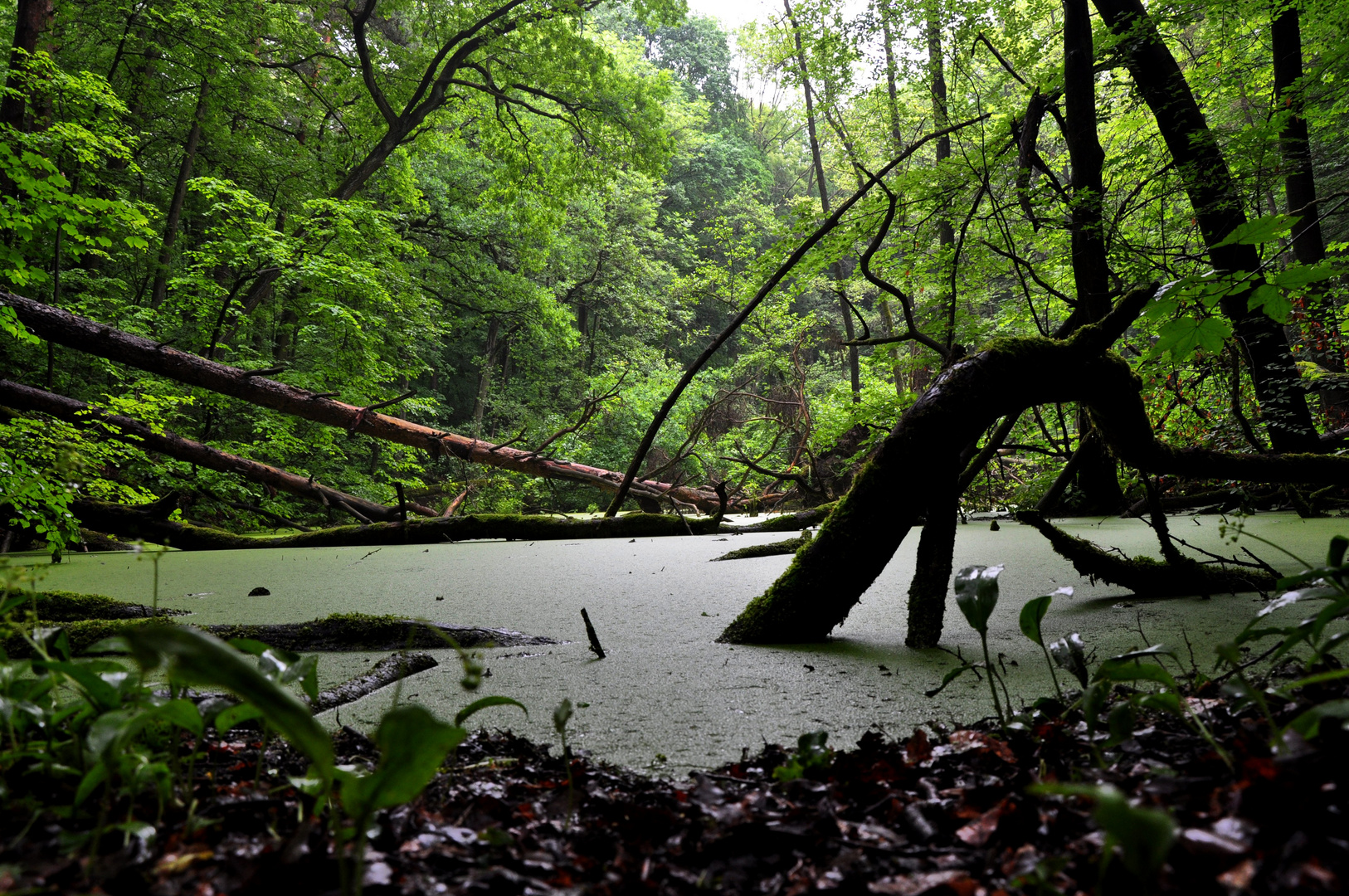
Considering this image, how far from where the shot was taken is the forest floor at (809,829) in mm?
478

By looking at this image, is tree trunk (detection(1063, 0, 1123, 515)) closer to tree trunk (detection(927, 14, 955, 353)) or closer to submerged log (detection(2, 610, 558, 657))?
tree trunk (detection(927, 14, 955, 353))

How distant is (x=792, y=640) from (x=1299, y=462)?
4.62ft

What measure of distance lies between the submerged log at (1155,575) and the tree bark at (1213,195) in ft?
6.27

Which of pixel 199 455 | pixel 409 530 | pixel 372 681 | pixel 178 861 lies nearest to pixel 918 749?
pixel 178 861

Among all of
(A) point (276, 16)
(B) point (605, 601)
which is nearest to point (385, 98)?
(A) point (276, 16)

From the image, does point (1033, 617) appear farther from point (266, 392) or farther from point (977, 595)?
point (266, 392)

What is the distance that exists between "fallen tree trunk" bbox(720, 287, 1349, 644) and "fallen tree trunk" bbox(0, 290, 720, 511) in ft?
14.0

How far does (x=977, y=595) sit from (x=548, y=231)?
8.74 meters

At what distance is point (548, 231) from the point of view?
348 inches

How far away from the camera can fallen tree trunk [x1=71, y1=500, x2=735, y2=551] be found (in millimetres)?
4105

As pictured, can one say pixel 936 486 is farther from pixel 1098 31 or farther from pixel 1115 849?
pixel 1098 31

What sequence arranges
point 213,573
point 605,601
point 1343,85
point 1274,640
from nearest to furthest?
point 1274,640
point 605,601
point 213,573
point 1343,85

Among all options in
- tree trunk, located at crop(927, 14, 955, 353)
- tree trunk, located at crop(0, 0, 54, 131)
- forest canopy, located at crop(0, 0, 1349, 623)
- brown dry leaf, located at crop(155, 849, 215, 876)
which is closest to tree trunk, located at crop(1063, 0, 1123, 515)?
forest canopy, located at crop(0, 0, 1349, 623)

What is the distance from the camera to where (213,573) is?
2.91 meters
